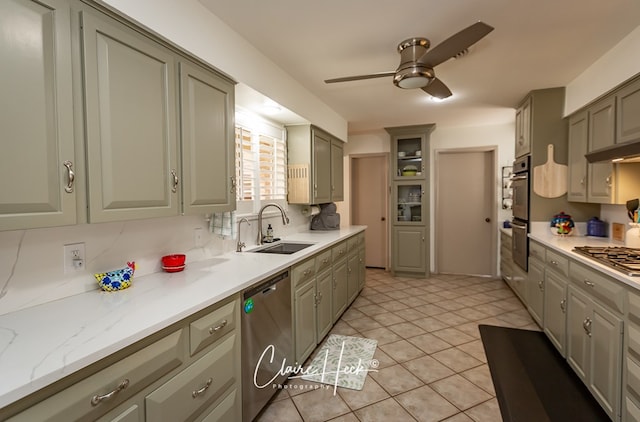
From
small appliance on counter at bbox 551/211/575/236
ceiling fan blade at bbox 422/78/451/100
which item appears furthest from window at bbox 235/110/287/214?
small appliance on counter at bbox 551/211/575/236

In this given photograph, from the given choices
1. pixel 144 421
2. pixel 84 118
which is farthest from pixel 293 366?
pixel 84 118

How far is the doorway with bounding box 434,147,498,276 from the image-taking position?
4.97 metres

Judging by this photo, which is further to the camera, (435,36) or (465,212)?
(465,212)

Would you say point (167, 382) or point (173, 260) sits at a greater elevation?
point (173, 260)

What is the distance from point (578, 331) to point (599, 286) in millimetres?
490

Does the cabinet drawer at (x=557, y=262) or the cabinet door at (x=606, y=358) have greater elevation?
the cabinet drawer at (x=557, y=262)

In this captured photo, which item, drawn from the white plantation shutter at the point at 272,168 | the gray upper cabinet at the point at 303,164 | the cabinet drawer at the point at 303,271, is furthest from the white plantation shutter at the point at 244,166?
the cabinet drawer at the point at 303,271

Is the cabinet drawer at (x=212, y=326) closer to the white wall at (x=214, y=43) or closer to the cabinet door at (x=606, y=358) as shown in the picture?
the white wall at (x=214, y=43)

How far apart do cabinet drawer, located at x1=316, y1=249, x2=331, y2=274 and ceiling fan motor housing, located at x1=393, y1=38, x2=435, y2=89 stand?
58.6 inches

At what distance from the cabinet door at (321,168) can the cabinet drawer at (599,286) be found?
91.5 inches

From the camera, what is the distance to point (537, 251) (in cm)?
304

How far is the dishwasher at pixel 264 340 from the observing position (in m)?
1.71

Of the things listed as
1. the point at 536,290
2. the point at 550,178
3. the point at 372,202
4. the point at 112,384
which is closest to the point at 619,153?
the point at 550,178

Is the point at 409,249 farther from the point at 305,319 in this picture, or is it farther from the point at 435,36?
the point at 435,36
